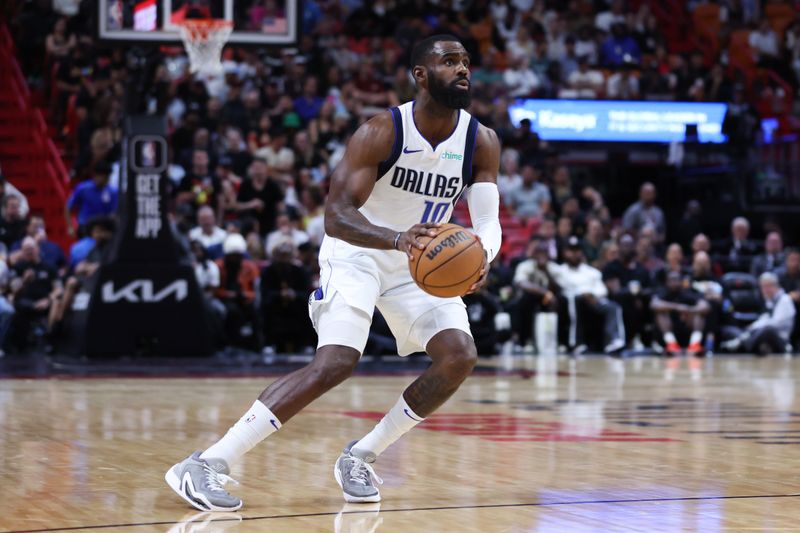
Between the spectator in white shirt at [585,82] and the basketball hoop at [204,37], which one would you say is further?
the spectator in white shirt at [585,82]

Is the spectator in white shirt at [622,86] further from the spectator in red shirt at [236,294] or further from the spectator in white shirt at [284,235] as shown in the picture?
the spectator in red shirt at [236,294]

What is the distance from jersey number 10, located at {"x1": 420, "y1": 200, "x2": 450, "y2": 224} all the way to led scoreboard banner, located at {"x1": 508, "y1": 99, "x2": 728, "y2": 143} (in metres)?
15.9

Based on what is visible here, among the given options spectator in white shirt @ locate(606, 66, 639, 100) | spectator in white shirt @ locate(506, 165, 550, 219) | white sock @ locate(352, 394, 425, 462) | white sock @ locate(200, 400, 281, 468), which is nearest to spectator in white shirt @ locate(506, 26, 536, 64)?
spectator in white shirt @ locate(606, 66, 639, 100)

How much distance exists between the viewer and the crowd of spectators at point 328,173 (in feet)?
51.2

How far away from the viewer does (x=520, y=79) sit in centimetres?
2222

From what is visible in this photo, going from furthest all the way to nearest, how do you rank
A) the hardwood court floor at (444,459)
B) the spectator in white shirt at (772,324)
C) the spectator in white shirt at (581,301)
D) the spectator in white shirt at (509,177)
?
the spectator in white shirt at (509,177) → the spectator in white shirt at (772,324) → the spectator in white shirt at (581,301) → the hardwood court floor at (444,459)

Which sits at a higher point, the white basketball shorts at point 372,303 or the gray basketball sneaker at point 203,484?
the white basketball shorts at point 372,303

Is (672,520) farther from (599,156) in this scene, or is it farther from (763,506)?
(599,156)

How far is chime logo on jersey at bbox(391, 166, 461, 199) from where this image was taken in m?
5.68

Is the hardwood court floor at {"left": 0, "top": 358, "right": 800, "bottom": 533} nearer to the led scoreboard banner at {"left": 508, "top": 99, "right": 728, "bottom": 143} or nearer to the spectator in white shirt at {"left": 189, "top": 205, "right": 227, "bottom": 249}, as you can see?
the spectator in white shirt at {"left": 189, "top": 205, "right": 227, "bottom": 249}

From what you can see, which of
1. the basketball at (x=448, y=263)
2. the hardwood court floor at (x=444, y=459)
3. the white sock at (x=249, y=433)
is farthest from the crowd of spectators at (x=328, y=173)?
the basketball at (x=448, y=263)

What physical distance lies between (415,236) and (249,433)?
1021 millimetres

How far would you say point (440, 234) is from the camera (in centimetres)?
520

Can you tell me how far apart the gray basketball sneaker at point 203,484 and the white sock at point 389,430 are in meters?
0.64
